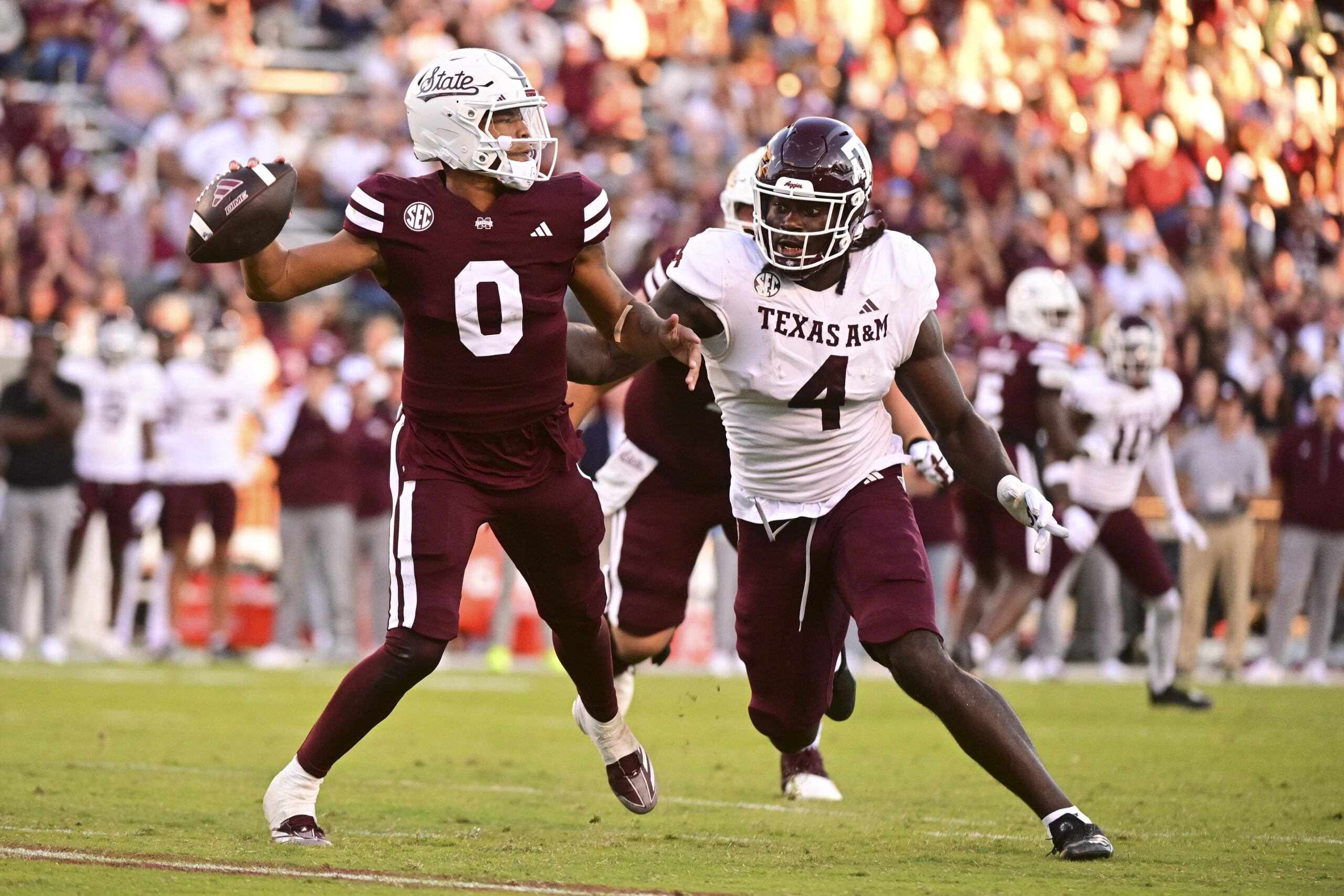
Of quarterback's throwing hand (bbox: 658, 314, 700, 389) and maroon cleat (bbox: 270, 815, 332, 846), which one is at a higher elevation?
quarterback's throwing hand (bbox: 658, 314, 700, 389)

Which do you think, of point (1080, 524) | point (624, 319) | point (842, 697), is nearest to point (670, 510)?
point (842, 697)

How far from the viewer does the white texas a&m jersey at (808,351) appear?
212 inches

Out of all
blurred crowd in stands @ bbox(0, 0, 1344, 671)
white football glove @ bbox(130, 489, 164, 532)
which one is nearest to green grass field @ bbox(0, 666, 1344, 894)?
white football glove @ bbox(130, 489, 164, 532)

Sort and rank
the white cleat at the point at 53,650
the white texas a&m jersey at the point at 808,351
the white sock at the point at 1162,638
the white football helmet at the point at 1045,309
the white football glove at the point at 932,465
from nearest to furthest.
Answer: the white texas a&m jersey at the point at 808,351 → the white football glove at the point at 932,465 → the white sock at the point at 1162,638 → the white football helmet at the point at 1045,309 → the white cleat at the point at 53,650

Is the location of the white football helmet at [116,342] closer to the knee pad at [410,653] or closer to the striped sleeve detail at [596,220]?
the striped sleeve detail at [596,220]

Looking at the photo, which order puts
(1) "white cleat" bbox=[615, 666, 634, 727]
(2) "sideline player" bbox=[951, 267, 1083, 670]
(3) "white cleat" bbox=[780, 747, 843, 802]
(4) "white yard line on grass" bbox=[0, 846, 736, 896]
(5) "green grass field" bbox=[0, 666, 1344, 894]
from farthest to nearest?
(2) "sideline player" bbox=[951, 267, 1083, 670] < (1) "white cleat" bbox=[615, 666, 634, 727] < (3) "white cleat" bbox=[780, 747, 843, 802] < (5) "green grass field" bbox=[0, 666, 1344, 894] < (4) "white yard line on grass" bbox=[0, 846, 736, 896]

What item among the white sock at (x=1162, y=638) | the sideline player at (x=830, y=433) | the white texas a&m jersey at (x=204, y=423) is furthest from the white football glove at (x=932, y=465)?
the white texas a&m jersey at (x=204, y=423)

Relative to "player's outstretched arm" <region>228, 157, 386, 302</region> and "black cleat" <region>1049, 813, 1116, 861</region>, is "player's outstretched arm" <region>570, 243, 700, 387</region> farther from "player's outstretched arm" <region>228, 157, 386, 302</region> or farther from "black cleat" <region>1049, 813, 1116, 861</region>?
"black cleat" <region>1049, 813, 1116, 861</region>

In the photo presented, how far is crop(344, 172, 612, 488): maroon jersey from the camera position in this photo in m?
5.17

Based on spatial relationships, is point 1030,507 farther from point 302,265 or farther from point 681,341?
point 302,265

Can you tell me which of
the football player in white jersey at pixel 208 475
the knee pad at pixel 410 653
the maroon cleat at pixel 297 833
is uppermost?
the knee pad at pixel 410 653

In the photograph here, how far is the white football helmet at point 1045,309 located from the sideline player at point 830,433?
611 cm

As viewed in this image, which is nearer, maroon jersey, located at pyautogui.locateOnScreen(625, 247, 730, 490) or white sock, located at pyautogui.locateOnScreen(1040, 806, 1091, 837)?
white sock, located at pyautogui.locateOnScreen(1040, 806, 1091, 837)

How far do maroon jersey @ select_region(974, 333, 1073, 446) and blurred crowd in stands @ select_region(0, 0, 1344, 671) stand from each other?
1907 mm
